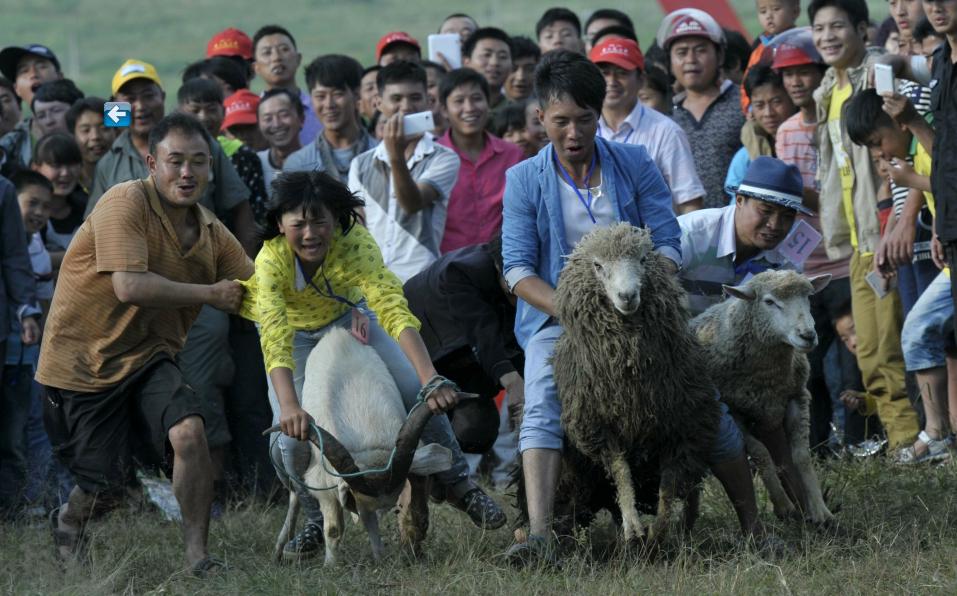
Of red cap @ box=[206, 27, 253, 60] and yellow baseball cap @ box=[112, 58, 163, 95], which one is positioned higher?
red cap @ box=[206, 27, 253, 60]

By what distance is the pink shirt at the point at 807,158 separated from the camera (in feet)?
27.8

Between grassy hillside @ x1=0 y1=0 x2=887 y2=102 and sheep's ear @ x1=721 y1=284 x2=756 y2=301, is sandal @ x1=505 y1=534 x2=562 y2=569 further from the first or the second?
grassy hillside @ x1=0 y1=0 x2=887 y2=102

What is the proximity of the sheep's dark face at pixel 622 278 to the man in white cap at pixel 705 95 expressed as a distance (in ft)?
11.8

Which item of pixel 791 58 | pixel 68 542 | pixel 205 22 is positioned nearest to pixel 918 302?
pixel 791 58

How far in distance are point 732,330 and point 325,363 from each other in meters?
1.81

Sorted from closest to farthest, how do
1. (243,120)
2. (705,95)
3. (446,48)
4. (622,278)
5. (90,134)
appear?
(622,278), (705,95), (90,134), (243,120), (446,48)

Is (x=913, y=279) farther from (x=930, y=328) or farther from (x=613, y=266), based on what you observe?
(x=613, y=266)

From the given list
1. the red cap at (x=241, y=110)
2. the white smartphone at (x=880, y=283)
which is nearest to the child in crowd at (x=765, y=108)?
the white smartphone at (x=880, y=283)

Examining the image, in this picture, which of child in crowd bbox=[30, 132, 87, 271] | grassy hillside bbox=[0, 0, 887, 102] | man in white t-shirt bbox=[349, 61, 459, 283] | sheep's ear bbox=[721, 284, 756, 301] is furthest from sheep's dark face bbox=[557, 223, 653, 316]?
grassy hillside bbox=[0, 0, 887, 102]

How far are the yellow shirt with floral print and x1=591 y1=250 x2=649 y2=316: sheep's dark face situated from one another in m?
0.96

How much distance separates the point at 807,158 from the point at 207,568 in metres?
4.54

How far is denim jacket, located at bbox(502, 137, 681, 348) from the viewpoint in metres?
6.08

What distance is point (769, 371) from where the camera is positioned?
241 inches

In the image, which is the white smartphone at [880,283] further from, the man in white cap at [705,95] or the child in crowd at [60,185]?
the child in crowd at [60,185]
